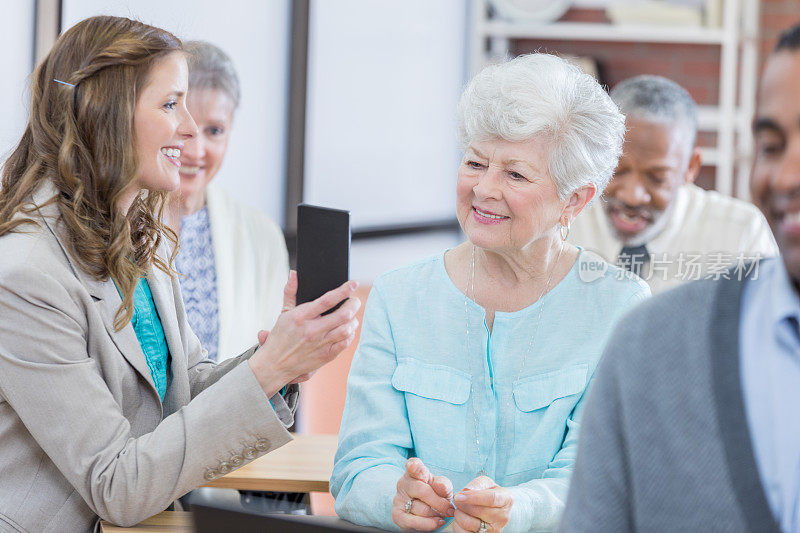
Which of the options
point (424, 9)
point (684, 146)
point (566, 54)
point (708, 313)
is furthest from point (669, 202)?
point (424, 9)

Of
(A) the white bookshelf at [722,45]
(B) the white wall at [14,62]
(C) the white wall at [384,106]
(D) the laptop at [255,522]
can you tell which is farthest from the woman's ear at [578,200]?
(A) the white bookshelf at [722,45]

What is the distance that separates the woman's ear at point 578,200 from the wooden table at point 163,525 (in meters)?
0.91

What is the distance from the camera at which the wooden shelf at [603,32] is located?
5.27 meters

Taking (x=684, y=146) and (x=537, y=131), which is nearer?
(x=537, y=131)

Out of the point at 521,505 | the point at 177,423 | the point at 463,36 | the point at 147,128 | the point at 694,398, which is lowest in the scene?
the point at 521,505

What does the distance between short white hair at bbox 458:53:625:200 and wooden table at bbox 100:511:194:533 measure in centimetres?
87

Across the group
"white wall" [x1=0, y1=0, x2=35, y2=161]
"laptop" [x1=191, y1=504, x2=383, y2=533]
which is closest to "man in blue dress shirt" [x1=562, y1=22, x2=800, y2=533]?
"laptop" [x1=191, y1=504, x2=383, y2=533]

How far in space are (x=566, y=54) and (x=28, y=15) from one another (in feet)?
11.2

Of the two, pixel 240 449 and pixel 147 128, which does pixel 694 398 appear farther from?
pixel 147 128

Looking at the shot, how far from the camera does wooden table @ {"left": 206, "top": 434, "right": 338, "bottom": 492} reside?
191cm

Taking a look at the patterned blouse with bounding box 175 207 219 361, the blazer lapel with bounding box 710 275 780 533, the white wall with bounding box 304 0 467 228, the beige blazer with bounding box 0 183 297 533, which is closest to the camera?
the blazer lapel with bounding box 710 275 780 533

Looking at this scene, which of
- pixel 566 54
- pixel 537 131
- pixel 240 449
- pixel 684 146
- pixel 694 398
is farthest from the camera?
Result: pixel 566 54

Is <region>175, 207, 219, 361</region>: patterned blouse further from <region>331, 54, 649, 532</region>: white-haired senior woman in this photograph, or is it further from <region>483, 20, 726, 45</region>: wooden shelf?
<region>483, 20, 726, 45</region>: wooden shelf

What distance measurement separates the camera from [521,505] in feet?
4.93
